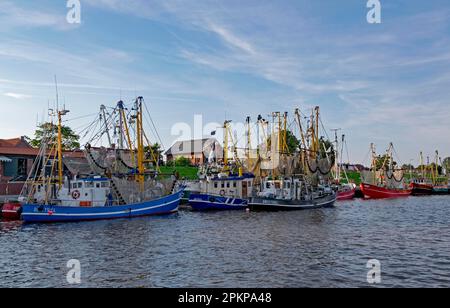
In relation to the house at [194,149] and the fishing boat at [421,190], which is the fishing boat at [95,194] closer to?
the fishing boat at [421,190]

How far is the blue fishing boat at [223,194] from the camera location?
199ft

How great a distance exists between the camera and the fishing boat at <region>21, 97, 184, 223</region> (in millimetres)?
→ 44469

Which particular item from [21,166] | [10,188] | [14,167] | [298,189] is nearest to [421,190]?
[298,189]

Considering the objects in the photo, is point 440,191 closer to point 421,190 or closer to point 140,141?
point 421,190

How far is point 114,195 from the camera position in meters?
49.3

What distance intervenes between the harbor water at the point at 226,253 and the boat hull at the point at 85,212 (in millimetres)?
1871

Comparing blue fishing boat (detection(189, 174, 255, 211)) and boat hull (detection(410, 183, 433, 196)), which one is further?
boat hull (detection(410, 183, 433, 196))

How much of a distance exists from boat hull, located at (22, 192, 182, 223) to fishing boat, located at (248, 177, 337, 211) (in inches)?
584

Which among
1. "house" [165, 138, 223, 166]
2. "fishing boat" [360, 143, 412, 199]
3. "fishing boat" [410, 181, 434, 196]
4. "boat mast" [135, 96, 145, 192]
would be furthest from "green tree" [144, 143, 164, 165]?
"fishing boat" [410, 181, 434, 196]

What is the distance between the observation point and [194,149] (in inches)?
5960

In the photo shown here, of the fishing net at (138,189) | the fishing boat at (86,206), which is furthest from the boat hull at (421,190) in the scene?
the fishing boat at (86,206)

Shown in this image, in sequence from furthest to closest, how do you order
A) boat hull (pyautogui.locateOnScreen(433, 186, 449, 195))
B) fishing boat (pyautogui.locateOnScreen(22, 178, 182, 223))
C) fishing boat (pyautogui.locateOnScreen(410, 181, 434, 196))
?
boat hull (pyautogui.locateOnScreen(433, 186, 449, 195)) < fishing boat (pyautogui.locateOnScreen(410, 181, 434, 196)) < fishing boat (pyautogui.locateOnScreen(22, 178, 182, 223))

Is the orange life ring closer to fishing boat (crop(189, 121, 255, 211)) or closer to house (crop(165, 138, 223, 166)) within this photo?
fishing boat (crop(189, 121, 255, 211))
